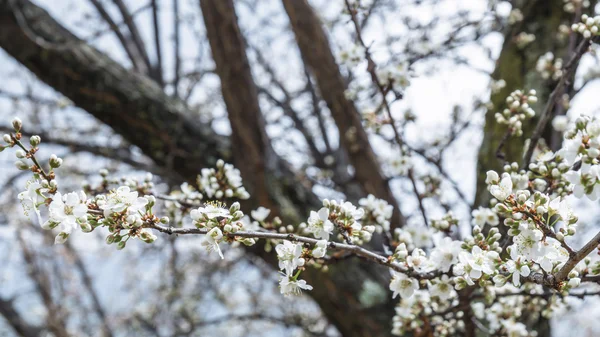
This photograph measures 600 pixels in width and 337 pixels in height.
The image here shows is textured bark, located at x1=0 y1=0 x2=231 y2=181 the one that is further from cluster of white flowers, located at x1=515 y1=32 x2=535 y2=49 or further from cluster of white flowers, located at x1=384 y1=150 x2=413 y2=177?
cluster of white flowers, located at x1=515 y1=32 x2=535 y2=49

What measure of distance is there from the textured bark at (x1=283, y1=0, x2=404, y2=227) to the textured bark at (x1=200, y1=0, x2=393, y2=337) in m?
0.32

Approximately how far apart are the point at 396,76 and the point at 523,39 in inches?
35.5

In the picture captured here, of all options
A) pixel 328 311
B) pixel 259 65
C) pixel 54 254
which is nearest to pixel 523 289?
pixel 328 311

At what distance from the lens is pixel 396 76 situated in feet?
5.76

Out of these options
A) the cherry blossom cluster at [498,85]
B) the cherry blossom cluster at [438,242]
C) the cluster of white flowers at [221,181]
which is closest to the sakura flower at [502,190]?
the cherry blossom cluster at [438,242]

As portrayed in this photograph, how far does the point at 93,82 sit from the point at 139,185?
124 centimetres

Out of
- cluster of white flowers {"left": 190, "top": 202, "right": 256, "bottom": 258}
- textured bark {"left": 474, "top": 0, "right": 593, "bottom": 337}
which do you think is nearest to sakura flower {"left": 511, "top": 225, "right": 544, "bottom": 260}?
cluster of white flowers {"left": 190, "top": 202, "right": 256, "bottom": 258}

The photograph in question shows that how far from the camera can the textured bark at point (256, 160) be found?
93.8 inches

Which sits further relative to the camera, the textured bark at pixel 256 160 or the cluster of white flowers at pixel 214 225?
the textured bark at pixel 256 160

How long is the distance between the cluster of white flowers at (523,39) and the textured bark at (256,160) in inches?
50.3

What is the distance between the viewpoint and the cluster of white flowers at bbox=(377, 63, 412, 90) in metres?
1.75

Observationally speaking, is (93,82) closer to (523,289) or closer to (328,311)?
(328,311)

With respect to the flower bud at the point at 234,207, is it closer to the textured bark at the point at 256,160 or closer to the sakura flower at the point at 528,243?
the sakura flower at the point at 528,243

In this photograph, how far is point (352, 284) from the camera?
2.42m
